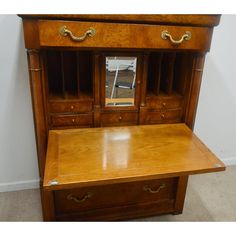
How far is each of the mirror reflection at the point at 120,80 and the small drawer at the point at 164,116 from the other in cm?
13

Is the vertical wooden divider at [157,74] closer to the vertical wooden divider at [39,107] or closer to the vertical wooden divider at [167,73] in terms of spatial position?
the vertical wooden divider at [167,73]

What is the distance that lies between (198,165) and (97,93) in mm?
574

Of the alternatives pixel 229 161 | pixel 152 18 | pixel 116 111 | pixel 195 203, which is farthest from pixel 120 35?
pixel 229 161

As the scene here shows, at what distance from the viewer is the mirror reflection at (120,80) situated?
113cm

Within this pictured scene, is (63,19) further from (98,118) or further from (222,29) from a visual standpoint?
(222,29)

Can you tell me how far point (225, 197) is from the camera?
1588 mm

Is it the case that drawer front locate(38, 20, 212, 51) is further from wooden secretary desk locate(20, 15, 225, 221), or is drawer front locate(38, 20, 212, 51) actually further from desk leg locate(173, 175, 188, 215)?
desk leg locate(173, 175, 188, 215)

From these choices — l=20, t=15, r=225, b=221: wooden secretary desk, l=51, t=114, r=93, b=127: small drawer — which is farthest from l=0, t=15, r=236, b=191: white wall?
l=51, t=114, r=93, b=127: small drawer

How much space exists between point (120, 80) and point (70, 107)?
0.95 feet

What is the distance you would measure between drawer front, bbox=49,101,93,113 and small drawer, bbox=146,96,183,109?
1.04 feet

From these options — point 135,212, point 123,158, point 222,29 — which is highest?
point 222,29

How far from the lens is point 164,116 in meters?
1.26

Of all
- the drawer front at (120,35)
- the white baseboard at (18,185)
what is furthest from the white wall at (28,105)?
the drawer front at (120,35)

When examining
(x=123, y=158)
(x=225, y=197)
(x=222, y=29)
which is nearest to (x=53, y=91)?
(x=123, y=158)
